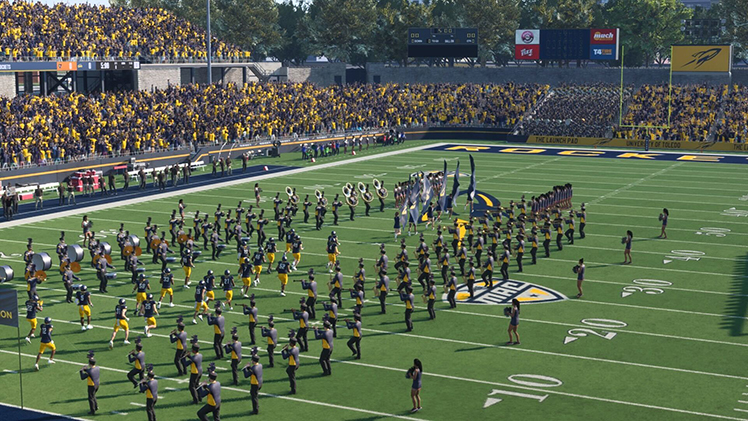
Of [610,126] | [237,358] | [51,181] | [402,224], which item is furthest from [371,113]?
[237,358]

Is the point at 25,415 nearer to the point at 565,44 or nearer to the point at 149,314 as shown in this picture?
the point at 149,314

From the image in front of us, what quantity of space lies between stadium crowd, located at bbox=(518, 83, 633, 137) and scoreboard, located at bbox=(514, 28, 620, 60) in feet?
8.70

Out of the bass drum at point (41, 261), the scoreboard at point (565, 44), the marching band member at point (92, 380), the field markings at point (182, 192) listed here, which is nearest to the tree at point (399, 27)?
the scoreboard at point (565, 44)

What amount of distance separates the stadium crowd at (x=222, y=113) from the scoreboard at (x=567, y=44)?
3.06m

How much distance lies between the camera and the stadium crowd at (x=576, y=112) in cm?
6812

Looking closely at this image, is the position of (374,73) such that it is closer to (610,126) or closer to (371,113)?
(371,113)

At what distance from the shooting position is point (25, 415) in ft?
57.1

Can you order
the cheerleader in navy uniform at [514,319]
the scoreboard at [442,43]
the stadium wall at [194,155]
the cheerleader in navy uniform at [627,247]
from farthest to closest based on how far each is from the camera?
the scoreboard at [442,43] → the stadium wall at [194,155] → the cheerleader in navy uniform at [627,247] → the cheerleader in navy uniform at [514,319]

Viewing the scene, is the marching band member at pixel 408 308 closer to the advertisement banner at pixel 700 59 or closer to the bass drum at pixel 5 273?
the bass drum at pixel 5 273

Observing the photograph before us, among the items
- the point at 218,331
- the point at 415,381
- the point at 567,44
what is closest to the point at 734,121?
the point at 567,44

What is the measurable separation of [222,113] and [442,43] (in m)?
26.5

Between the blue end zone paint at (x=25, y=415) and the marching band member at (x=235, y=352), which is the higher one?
the marching band member at (x=235, y=352)

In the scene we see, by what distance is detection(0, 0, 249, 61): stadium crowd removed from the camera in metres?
54.9

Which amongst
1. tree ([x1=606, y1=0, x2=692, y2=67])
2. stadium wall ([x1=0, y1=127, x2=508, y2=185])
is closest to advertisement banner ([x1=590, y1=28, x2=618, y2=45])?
tree ([x1=606, y1=0, x2=692, y2=67])
